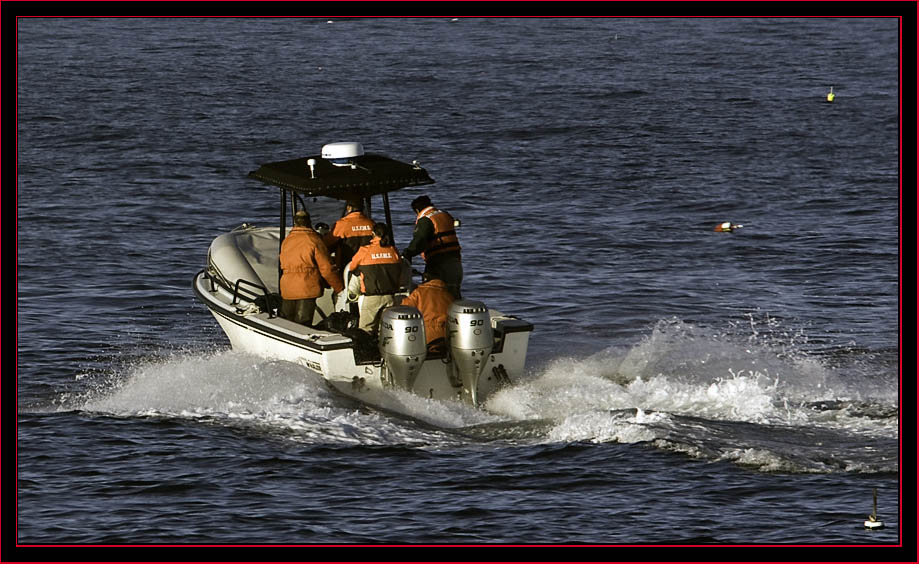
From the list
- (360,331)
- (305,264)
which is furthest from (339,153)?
(360,331)

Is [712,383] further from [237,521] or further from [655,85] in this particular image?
[655,85]

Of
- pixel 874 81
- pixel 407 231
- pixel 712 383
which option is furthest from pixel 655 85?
pixel 712 383

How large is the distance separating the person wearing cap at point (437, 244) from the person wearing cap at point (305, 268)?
0.81 meters

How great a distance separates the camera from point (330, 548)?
1041cm

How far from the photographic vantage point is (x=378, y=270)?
46.7 ft

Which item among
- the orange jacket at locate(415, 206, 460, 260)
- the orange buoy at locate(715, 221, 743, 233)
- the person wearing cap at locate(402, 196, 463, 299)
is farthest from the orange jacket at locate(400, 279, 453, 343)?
the orange buoy at locate(715, 221, 743, 233)

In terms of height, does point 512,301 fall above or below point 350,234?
below

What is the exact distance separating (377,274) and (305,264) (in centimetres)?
88

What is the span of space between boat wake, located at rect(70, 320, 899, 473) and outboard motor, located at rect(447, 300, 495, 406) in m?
0.32

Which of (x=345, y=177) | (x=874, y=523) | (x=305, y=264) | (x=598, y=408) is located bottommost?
(x=874, y=523)

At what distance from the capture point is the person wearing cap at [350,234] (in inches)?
610

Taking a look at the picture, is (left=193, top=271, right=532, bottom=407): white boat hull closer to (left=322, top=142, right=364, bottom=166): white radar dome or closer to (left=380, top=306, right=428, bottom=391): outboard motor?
(left=380, top=306, right=428, bottom=391): outboard motor

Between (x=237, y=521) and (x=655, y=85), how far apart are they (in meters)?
33.7

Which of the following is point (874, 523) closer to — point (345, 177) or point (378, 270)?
point (378, 270)
